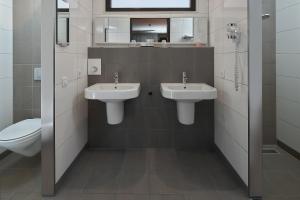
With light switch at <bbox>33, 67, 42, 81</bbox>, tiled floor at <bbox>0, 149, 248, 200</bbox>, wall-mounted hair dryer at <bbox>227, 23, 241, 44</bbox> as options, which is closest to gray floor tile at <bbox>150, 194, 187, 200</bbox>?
tiled floor at <bbox>0, 149, 248, 200</bbox>

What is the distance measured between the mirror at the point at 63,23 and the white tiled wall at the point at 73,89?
0.24 ft

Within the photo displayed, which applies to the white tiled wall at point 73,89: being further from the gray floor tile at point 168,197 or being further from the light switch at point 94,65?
the gray floor tile at point 168,197

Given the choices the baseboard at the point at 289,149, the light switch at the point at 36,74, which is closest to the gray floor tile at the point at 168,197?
the baseboard at the point at 289,149

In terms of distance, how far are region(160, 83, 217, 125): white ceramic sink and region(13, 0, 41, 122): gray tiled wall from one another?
158cm

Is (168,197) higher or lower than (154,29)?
lower

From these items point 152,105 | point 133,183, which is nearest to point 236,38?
point 152,105

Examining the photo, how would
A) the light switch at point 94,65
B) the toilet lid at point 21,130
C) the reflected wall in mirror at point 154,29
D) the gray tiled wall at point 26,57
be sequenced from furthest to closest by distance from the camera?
the reflected wall in mirror at point 154,29 < the light switch at point 94,65 < the gray tiled wall at point 26,57 < the toilet lid at point 21,130

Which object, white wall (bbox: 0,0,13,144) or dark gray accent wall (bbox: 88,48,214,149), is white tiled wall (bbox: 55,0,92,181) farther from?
white wall (bbox: 0,0,13,144)

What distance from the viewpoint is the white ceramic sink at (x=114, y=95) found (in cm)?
248

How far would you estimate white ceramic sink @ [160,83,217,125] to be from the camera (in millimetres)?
2467

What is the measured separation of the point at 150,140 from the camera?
133 inches

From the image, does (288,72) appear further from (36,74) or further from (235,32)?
(36,74)

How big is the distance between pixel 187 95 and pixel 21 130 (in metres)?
1.70

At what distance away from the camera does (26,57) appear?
317 centimetres
